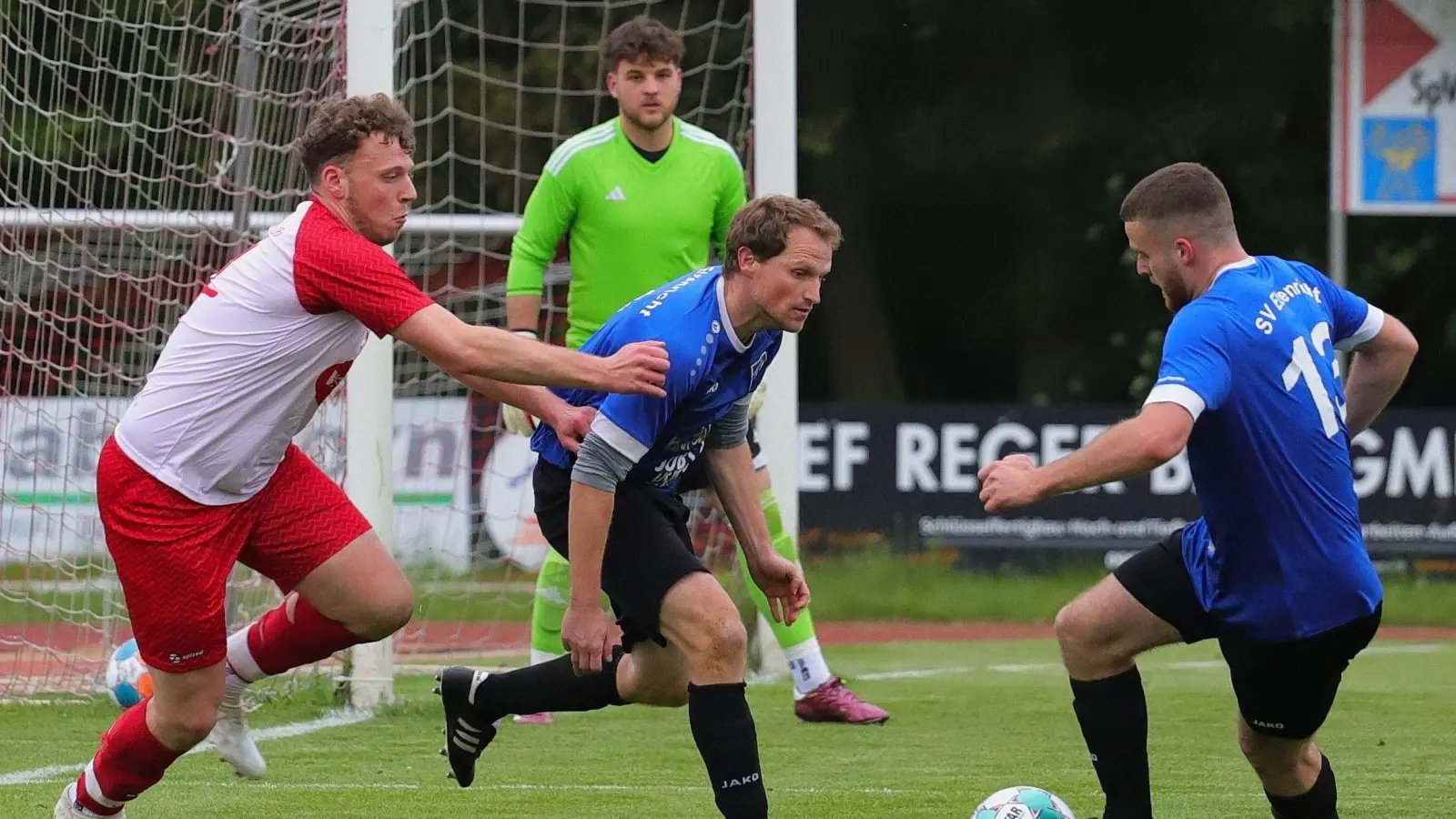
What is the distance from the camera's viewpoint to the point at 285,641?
523 cm

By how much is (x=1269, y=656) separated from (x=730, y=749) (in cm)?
123

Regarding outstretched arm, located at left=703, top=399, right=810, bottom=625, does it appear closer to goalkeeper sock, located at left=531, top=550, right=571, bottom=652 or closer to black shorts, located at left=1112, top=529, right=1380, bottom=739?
black shorts, located at left=1112, top=529, right=1380, bottom=739

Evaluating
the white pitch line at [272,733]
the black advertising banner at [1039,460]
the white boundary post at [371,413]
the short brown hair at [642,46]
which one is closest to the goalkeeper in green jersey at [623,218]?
the short brown hair at [642,46]

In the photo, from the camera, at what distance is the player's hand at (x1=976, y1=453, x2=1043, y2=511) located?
3.83 meters

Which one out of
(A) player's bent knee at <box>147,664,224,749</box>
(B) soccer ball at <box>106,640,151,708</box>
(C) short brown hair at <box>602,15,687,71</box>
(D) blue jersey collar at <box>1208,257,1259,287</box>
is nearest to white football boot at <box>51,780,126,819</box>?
(A) player's bent knee at <box>147,664,224,749</box>

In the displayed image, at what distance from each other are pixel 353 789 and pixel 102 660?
9.25 feet

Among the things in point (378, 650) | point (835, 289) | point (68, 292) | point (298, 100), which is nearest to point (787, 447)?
point (378, 650)

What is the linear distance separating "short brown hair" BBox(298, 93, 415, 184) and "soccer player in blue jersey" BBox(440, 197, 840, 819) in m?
0.71

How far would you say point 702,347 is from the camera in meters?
4.55

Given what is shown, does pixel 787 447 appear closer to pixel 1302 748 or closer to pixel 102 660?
pixel 102 660

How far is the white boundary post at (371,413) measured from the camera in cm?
737

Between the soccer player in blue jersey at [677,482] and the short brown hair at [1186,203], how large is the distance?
707 mm

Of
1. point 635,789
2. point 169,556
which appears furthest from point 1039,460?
point 169,556

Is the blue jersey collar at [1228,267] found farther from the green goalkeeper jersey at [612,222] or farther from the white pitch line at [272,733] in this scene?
the white pitch line at [272,733]
